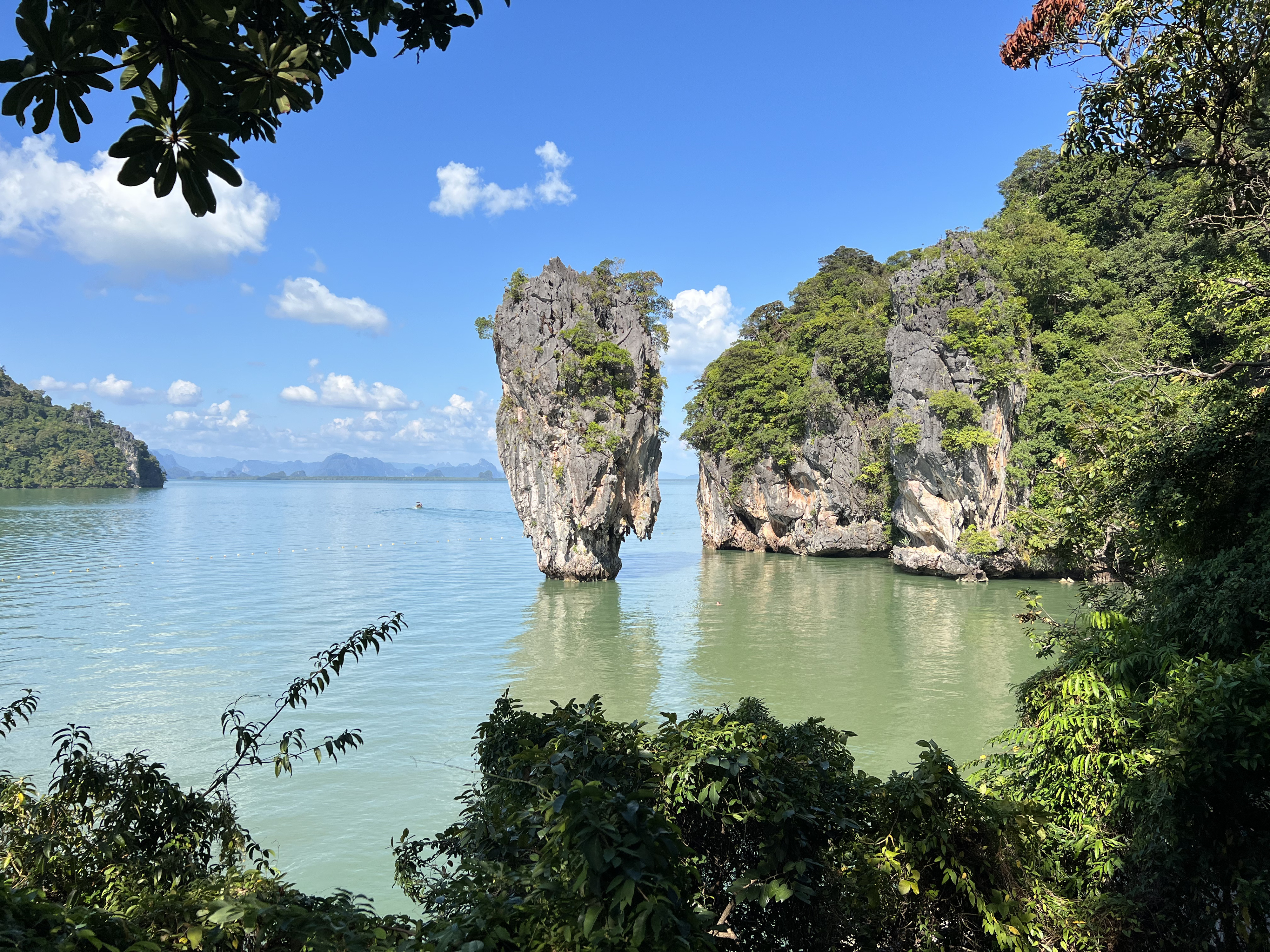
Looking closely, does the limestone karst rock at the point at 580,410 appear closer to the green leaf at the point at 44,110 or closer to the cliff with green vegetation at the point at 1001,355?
the cliff with green vegetation at the point at 1001,355

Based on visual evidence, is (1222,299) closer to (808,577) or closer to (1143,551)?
(1143,551)

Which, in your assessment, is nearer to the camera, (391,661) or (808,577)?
(391,661)

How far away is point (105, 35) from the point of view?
1.67m

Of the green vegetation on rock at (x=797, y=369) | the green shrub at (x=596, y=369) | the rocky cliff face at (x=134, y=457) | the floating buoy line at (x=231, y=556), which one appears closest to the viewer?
the green shrub at (x=596, y=369)

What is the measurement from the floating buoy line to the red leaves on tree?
116ft

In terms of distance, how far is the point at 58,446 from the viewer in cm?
9144

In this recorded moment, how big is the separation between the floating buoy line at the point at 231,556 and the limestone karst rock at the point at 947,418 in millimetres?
29309

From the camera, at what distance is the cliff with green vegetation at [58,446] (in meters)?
88.9

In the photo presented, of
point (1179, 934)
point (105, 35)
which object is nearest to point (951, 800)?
point (1179, 934)

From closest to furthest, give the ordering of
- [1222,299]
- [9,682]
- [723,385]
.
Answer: [1222,299]
[9,682]
[723,385]

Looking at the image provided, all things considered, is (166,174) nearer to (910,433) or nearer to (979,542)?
(910,433)

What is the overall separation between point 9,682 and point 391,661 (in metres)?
8.02

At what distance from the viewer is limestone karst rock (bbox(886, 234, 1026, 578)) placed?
26.9 m

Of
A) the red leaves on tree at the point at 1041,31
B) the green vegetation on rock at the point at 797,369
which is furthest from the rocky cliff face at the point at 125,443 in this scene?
the red leaves on tree at the point at 1041,31
